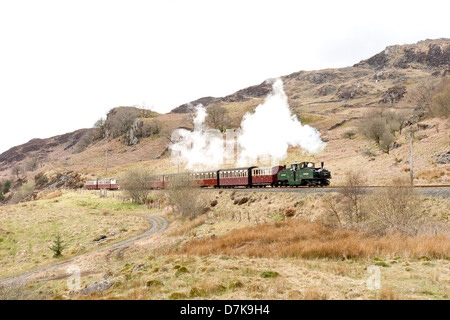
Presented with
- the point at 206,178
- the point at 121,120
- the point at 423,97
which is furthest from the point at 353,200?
the point at 121,120

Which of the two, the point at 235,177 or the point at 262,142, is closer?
the point at 235,177

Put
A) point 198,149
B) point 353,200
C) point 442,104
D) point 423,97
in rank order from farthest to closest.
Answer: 1. point 198,149
2. point 423,97
3. point 442,104
4. point 353,200

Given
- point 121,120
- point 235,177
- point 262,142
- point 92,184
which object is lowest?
point 92,184

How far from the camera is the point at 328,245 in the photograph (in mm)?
13398

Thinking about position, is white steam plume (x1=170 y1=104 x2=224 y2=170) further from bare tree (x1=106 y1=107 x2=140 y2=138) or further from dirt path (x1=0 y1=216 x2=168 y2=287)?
bare tree (x1=106 y1=107 x2=140 y2=138)

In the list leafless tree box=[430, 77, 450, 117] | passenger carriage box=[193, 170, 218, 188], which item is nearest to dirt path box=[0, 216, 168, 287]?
passenger carriage box=[193, 170, 218, 188]

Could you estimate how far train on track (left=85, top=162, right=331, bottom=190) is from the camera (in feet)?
101

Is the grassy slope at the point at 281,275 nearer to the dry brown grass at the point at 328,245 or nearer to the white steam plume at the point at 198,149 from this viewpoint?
the dry brown grass at the point at 328,245

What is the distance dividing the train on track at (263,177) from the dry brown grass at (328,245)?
13012 mm

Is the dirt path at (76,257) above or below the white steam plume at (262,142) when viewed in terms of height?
below

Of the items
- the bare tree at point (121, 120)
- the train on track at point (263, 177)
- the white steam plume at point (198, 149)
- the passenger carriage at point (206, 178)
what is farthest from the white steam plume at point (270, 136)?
the bare tree at point (121, 120)

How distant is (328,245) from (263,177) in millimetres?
23745

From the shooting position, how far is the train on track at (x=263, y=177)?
3086 cm

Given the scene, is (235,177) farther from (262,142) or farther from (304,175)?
(262,142)
